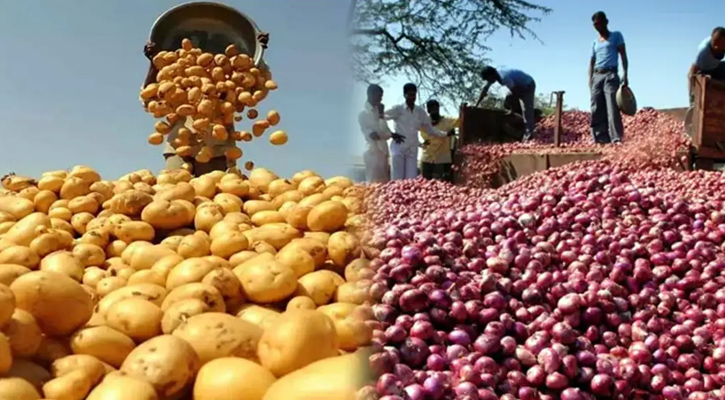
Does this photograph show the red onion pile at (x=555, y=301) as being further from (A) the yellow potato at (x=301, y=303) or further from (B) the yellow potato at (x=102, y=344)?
(B) the yellow potato at (x=102, y=344)

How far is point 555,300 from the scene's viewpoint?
87.0 inches

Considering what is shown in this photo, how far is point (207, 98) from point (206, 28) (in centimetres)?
91

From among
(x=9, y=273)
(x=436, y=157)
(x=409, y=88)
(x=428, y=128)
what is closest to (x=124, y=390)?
(x=9, y=273)

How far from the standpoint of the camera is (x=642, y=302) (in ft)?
7.80

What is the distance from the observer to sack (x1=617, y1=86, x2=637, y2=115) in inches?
270

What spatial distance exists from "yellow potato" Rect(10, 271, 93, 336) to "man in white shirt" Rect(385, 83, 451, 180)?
4877 millimetres

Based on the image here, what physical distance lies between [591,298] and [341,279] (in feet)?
2.61

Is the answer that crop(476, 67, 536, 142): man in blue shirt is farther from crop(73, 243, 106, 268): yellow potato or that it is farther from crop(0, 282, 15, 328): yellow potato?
crop(0, 282, 15, 328): yellow potato

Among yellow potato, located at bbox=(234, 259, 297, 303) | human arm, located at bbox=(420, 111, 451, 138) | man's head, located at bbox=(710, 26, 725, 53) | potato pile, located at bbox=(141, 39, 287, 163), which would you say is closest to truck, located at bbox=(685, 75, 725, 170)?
man's head, located at bbox=(710, 26, 725, 53)

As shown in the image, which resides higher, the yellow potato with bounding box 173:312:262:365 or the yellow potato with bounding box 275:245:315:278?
the yellow potato with bounding box 275:245:315:278

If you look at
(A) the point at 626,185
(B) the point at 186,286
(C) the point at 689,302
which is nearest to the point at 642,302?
(C) the point at 689,302

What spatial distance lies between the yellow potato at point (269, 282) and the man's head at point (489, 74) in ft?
21.2

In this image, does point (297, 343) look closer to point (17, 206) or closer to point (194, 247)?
point (194, 247)

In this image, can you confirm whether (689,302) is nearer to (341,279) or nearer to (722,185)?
(341,279)
